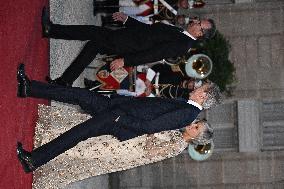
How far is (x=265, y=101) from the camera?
8297mm

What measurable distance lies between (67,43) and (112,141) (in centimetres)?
207

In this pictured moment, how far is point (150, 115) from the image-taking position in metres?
3.96

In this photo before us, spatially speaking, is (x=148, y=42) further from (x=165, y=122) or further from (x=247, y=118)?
(x=247, y=118)

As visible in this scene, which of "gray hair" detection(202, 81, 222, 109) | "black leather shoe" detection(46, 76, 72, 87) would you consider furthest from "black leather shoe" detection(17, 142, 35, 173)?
"gray hair" detection(202, 81, 222, 109)

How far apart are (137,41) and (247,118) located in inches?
153

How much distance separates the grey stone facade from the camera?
26.9 feet

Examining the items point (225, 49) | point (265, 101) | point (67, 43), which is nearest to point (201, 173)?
point (265, 101)

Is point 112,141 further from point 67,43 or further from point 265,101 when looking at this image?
point 265,101

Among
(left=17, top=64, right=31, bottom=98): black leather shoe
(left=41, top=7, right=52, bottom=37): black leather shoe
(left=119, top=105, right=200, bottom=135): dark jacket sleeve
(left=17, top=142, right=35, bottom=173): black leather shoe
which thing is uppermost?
(left=41, top=7, right=52, bottom=37): black leather shoe

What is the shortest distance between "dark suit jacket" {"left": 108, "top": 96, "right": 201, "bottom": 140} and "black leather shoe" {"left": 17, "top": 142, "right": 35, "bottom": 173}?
703 millimetres

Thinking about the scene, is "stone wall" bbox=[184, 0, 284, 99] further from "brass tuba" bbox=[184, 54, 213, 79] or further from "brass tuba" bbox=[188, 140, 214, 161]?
"brass tuba" bbox=[188, 140, 214, 161]

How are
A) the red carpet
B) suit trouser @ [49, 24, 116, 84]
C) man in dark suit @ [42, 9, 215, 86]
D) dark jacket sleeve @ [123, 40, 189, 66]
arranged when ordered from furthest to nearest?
1. dark jacket sleeve @ [123, 40, 189, 66]
2. man in dark suit @ [42, 9, 215, 86]
3. suit trouser @ [49, 24, 116, 84]
4. the red carpet

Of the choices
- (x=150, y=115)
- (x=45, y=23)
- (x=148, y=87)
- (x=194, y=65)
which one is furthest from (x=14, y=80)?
(x=194, y=65)

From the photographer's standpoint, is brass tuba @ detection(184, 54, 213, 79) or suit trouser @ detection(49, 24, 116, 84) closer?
suit trouser @ detection(49, 24, 116, 84)
